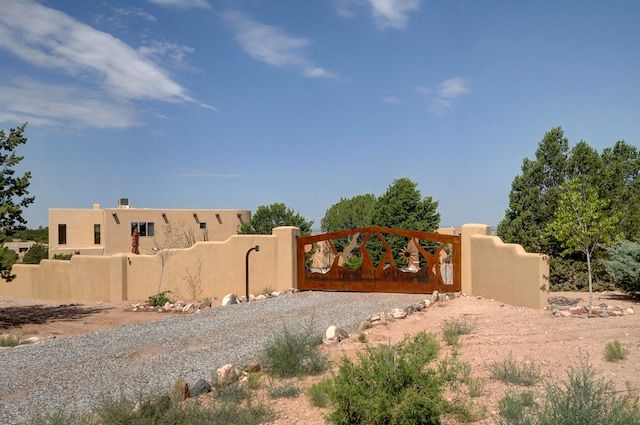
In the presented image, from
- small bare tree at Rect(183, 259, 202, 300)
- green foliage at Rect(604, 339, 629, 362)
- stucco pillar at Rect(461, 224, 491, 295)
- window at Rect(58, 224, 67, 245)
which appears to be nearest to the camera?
green foliage at Rect(604, 339, 629, 362)

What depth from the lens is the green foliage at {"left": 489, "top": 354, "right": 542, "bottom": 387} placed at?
5.90 meters

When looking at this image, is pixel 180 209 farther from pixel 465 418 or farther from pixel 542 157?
pixel 465 418

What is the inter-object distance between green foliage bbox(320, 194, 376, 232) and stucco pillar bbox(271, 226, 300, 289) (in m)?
21.2

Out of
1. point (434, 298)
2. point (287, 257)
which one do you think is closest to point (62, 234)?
point (287, 257)

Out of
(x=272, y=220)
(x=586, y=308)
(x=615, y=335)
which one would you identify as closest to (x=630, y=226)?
(x=586, y=308)

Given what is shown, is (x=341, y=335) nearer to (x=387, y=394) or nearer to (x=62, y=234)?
(x=387, y=394)

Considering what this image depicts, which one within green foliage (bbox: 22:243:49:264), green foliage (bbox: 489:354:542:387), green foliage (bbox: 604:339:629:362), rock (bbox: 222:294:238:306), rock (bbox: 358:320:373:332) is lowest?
rock (bbox: 222:294:238:306)

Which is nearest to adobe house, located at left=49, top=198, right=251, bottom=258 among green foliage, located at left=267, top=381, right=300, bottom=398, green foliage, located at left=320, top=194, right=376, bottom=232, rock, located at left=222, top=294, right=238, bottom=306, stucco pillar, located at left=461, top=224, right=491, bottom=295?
green foliage, located at left=320, top=194, right=376, bottom=232

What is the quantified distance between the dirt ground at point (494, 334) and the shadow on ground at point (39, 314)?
35 mm

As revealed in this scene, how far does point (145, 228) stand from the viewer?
120ft

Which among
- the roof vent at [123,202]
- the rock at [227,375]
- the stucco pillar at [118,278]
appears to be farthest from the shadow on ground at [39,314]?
the roof vent at [123,202]

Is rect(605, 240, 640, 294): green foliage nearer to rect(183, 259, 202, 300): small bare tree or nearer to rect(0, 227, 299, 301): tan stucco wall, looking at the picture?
rect(0, 227, 299, 301): tan stucco wall

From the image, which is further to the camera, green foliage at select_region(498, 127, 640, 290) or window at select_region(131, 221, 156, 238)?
window at select_region(131, 221, 156, 238)

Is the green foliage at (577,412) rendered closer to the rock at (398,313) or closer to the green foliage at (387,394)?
the green foliage at (387,394)
